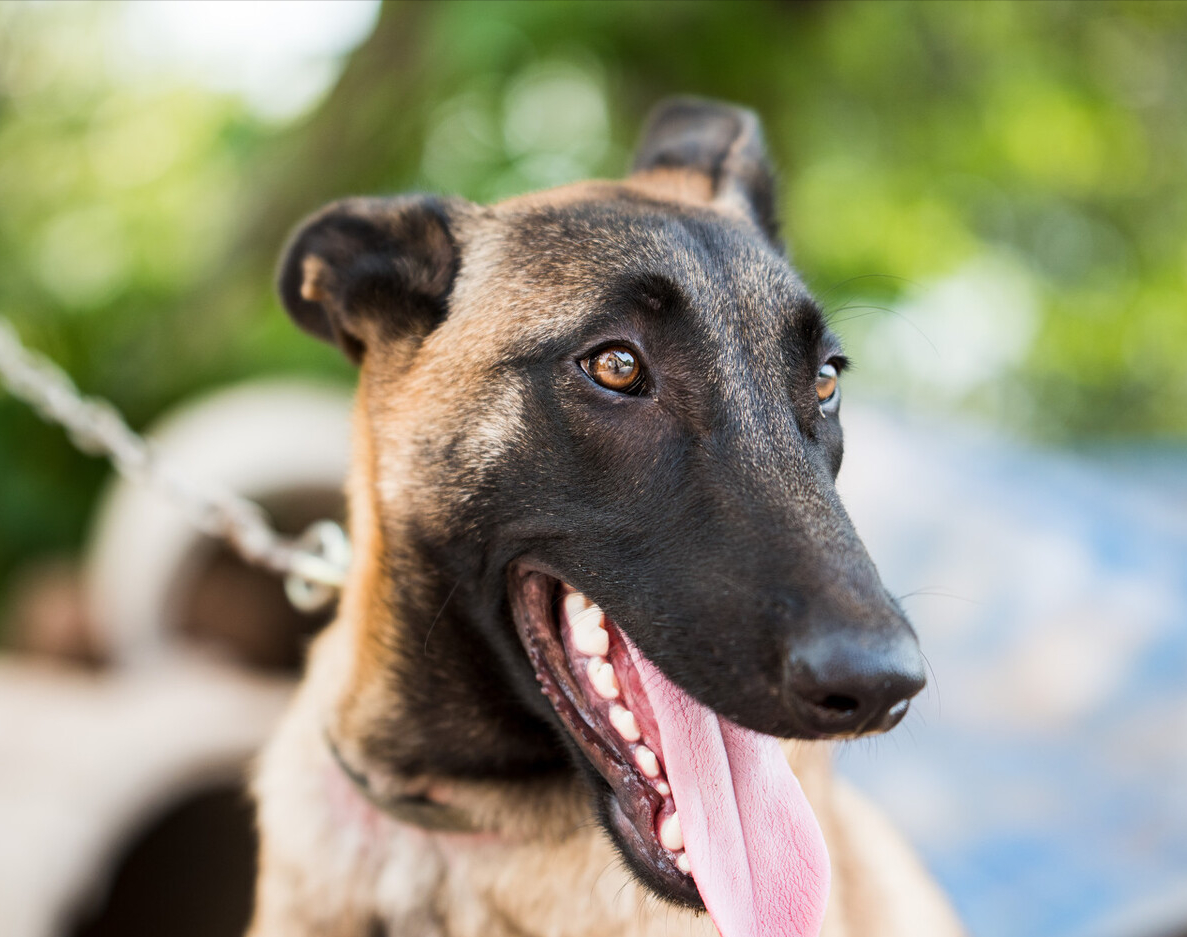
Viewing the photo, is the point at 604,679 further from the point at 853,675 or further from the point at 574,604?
the point at 853,675

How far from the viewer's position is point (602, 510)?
1925 millimetres

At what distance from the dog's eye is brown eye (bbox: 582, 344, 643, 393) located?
16.9 inches

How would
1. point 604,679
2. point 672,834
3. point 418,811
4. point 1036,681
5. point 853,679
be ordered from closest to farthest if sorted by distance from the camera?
1. point 853,679
2. point 672,834
3. point 604,679
4. point 418,811
5. point 1036,681

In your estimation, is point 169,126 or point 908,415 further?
point 169,126

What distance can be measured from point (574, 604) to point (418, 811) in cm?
57

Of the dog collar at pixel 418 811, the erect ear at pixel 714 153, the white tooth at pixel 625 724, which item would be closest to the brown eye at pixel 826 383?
the erect ear at pixel 714 153

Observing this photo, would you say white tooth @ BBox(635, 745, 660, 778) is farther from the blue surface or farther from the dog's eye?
the blue surface

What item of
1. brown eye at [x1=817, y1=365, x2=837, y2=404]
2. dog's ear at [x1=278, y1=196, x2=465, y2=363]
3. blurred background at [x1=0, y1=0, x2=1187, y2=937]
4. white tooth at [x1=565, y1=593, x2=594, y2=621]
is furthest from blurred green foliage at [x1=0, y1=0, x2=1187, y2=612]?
white tooth at [x1=565, y1=593, x2=594, y2=621]

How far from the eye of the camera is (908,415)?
6215 mm

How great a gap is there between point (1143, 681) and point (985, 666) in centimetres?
65

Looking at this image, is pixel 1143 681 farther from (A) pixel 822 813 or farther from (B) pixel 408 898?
(B) pixel 408 898

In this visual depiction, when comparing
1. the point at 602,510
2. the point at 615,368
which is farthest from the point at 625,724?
the point at 615,368

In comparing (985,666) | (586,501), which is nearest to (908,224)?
(985,666)

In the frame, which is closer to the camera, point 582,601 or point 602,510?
point 602,510
